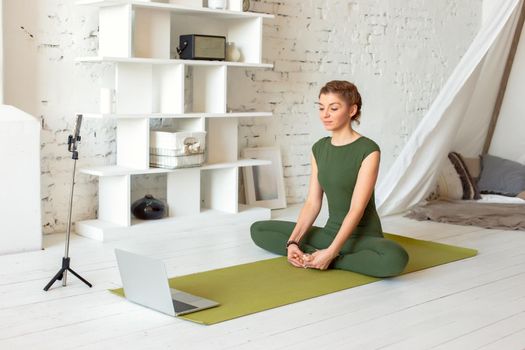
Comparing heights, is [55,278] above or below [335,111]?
below

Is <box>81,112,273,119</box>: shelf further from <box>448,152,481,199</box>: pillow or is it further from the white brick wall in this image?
<box>448,152,481,199</box>: pillow

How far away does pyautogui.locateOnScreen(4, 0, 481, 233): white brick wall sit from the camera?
178 inches

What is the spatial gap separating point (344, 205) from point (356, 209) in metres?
0.17

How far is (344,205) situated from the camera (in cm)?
389

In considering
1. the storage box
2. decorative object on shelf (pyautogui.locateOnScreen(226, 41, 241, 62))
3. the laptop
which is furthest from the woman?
decorative object on shelf (pyautogui.locateOnScreen(226, 41, 241, 62))

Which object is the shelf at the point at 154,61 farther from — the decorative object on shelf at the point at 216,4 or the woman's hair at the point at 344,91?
the woman's hair at the point at 344,91

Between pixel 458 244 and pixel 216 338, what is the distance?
7.41 ft

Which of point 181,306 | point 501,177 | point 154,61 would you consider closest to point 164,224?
point 154,61

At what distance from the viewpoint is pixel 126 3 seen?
4.45 metres

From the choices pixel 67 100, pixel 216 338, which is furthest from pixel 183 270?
pixel 67 100

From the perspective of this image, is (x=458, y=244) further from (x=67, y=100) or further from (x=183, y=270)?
(x=67, y=100)

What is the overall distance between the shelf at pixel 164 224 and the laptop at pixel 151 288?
1.28 m

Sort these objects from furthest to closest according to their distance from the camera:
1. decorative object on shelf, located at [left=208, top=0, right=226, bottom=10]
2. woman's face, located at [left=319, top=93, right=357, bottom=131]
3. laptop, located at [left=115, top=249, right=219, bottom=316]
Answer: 1. decorative object on shelf, located at [left=208, top=0, right=226, bottom=10]
2. woman's face, located at [left=319, top=93, right=357, bottom=131]
3. laptop, located at [left=115, top=249, right=219, bottom=316]

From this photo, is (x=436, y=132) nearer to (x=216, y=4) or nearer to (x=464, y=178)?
(x=464, y=178)
